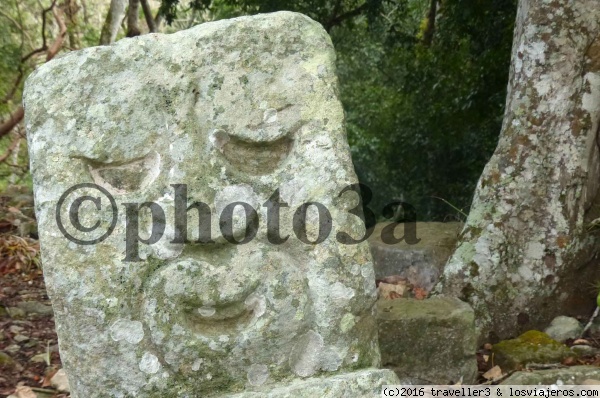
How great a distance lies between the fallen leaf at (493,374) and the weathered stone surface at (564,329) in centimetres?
59

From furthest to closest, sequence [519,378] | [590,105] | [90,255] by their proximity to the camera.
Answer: [590,105] < [519,378] < [90,255]

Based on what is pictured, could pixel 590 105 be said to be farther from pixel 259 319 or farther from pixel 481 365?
pixel 259 319

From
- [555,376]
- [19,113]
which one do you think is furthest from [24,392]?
[19,113]

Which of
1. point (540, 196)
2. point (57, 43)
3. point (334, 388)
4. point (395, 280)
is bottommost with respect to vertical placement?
point (395, 280)

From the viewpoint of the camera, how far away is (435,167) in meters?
9.57

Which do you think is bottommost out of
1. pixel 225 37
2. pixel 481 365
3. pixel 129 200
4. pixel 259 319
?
pixel 481 365

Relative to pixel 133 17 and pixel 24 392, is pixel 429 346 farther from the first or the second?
pixel 133 17

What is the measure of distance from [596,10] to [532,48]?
397 millimetres

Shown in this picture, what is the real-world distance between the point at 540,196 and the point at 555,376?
118cm

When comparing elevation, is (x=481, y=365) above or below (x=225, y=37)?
below

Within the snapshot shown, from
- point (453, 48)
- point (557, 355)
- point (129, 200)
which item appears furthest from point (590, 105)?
point (453, 48)

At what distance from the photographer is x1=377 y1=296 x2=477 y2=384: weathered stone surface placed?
3.75 meters

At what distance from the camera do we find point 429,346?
3.77 meters

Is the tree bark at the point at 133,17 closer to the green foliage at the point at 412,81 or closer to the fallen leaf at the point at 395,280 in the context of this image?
the green foliage at the point at 412,81
